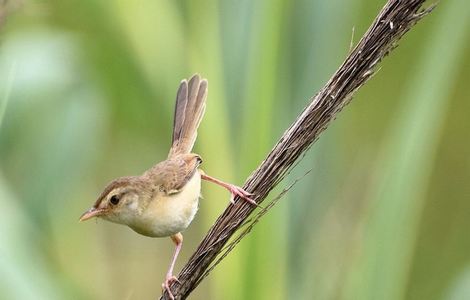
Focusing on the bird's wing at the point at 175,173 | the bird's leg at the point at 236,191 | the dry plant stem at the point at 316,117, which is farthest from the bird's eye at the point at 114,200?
the dry plant stem at the point at 316,117

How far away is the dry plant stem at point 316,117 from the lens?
1527 millimetres

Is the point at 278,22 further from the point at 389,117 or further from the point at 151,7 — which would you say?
the point at 389,117

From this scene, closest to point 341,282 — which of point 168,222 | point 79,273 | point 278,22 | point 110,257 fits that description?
point 168,222

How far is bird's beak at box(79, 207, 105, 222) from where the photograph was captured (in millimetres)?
2299

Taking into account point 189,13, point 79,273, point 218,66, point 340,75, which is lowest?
point 79,273

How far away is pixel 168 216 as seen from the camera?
236 cm

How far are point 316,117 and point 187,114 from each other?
44.5 inches

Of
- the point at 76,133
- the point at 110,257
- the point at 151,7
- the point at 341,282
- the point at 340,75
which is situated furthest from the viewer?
the point at 110,257

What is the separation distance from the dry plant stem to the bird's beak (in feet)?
1.60

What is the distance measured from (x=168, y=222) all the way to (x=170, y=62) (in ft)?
3.04

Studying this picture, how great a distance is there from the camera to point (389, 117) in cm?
364

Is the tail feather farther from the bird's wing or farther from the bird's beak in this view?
the bird's beak

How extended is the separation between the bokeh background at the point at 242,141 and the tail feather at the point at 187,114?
1.9 inches

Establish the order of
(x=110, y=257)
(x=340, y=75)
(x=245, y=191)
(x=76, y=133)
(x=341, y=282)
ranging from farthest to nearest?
(x=110, y=257)
(x=76, y=133)
(x=341, y=282)
(x=245, y=191)
(x=340, y=75)
